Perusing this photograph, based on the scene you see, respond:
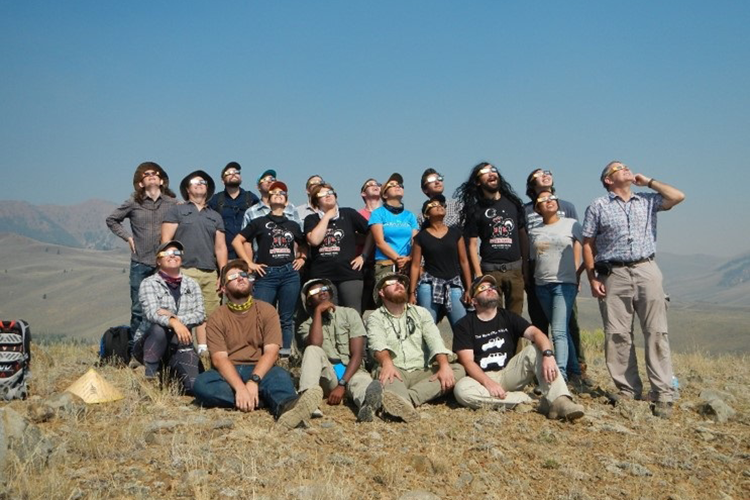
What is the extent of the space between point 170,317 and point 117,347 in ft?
7.01

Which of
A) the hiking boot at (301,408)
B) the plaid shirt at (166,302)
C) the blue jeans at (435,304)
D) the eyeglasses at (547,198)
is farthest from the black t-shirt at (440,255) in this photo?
the plaid shirt at (166,302)

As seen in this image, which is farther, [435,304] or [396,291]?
[435,304]

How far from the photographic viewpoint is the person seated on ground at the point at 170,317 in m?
7.68

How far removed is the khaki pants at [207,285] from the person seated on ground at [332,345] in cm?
137

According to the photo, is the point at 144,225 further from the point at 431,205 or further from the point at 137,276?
the point at 431,205

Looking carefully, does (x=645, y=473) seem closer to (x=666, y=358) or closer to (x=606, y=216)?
(x=666, y=358)

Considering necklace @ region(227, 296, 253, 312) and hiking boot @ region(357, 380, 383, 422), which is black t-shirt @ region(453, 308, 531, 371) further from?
necklace @ region(227, 296, 253, 312)

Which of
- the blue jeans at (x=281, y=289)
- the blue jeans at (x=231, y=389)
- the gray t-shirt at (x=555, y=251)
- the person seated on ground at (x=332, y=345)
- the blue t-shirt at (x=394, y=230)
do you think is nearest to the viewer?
the blue jeans at (x=231, y=389)

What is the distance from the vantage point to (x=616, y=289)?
300 inches

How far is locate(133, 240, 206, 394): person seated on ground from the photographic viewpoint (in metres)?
7.68

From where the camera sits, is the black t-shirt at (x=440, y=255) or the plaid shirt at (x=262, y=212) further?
the plaid shirt at (x=262, y=212)

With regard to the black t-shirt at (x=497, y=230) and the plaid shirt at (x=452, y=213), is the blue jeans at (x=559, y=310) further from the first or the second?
the plaid shirt at (x=452, y=213)

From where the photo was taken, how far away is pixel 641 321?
7602 millimetres

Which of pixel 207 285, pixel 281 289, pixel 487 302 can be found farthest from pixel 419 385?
pixel 207 285
